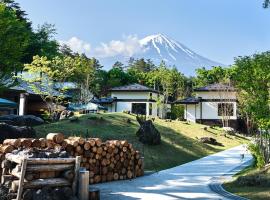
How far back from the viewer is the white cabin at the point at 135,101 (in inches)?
2008

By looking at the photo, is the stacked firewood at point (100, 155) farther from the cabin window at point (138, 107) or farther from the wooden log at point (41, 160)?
the cabin window at point (138, 107)

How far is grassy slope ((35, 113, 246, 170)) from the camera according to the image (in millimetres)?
19906

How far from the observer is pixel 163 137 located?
24.9 meters

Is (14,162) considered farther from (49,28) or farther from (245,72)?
(49,28)

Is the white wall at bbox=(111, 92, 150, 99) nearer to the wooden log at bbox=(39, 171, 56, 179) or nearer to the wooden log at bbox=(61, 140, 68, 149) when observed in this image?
the wooden log at bbox=(61, 140, 68, 149)

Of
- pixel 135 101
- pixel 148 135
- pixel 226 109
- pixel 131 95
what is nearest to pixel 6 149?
pixel 148 135

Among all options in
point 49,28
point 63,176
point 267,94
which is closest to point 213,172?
point 267,94

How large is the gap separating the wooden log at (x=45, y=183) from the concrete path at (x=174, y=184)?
1.22m

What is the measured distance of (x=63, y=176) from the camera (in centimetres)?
969

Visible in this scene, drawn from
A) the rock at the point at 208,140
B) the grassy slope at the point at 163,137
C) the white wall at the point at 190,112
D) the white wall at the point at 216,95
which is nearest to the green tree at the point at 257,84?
the grassy slope at the point at 163,137

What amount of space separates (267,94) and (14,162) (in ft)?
32.9

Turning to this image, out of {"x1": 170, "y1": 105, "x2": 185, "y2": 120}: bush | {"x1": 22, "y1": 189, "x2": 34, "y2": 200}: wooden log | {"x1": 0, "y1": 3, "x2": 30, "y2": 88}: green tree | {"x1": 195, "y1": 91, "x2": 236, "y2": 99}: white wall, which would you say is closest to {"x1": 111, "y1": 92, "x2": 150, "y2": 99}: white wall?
{"x1": 170, "y1": 105, "x2": 185, "y2": 120}: bush

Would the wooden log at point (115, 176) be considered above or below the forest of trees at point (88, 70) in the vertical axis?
below

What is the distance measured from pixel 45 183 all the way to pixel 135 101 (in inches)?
1656
